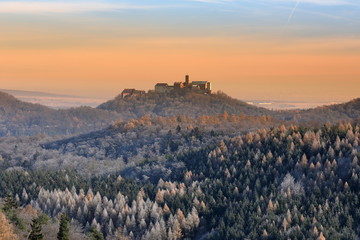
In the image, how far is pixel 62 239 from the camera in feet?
654

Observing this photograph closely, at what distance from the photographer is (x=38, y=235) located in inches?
7564

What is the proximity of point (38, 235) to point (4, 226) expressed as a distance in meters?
12.1

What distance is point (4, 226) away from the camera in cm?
19438

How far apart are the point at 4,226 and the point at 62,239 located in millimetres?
19289

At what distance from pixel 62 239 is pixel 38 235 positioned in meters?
9.98
